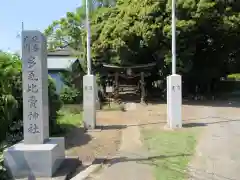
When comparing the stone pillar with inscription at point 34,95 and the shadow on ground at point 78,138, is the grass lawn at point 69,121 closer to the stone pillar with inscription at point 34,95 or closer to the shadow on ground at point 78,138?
the shadow on ground at point 78,138

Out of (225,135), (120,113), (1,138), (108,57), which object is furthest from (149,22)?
(1,138)

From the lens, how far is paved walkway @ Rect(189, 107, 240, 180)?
20.5ft

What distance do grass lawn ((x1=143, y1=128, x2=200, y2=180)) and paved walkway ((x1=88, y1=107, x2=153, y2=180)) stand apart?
0.24 m

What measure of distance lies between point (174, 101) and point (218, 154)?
401 centimetres

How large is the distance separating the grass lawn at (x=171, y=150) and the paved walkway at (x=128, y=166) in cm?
24

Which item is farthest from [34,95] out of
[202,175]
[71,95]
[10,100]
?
[71,95]

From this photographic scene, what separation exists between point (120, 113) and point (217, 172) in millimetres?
11219

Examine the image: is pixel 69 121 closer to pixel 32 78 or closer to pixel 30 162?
pixel 32 78

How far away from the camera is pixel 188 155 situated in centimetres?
773

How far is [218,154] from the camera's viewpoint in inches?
308

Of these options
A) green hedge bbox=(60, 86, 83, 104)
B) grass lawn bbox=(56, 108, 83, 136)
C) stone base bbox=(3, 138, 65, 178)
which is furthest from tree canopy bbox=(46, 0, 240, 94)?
stone base bbox=(3, 138, 65, 178)

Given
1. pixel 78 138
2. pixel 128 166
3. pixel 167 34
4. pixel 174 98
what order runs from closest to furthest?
pixel 128 166
pixel 78 138
pixel 174 98
pixel 167 34

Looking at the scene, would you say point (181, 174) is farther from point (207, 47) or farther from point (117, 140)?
point (207, 47)

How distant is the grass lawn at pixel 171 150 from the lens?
20.9 feet
